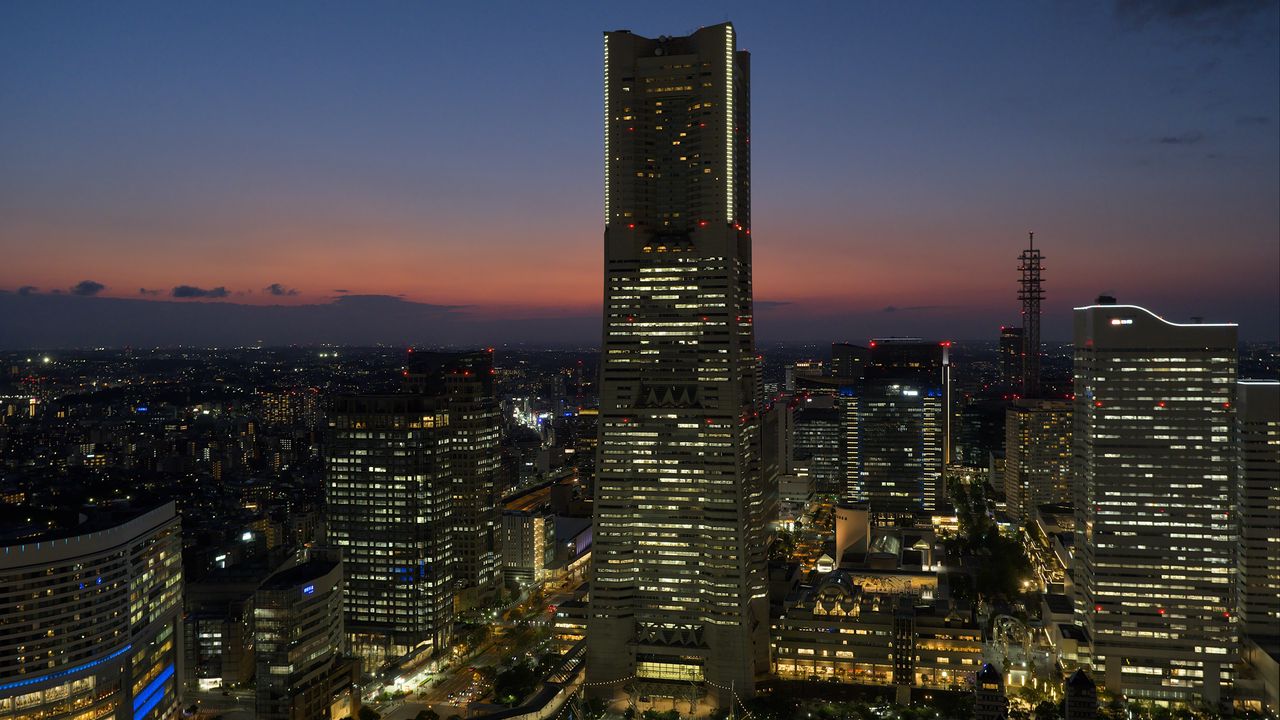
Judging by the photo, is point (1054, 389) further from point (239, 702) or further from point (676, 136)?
point (239, 702)

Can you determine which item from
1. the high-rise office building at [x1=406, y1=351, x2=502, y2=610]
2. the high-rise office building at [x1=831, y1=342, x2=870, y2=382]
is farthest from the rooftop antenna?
the high-rise office building at [x1=406, y1=351, x2=502, y2=610]

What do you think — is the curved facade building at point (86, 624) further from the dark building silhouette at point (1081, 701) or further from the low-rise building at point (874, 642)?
the dark building silhouette at point (1081, 701)

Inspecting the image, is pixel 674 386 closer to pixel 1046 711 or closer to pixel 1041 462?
pixel 1046 711

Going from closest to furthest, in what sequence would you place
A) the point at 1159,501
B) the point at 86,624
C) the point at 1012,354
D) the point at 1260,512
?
the point at 86,624, the point at 1159,501, the point at 1260,512, the point at 1012,354

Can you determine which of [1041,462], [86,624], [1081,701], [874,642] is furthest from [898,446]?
[86,624]

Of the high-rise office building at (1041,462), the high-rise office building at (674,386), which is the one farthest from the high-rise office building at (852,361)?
the high-rise office building at (674,386)

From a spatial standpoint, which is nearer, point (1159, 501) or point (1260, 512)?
point (1159, 501)
